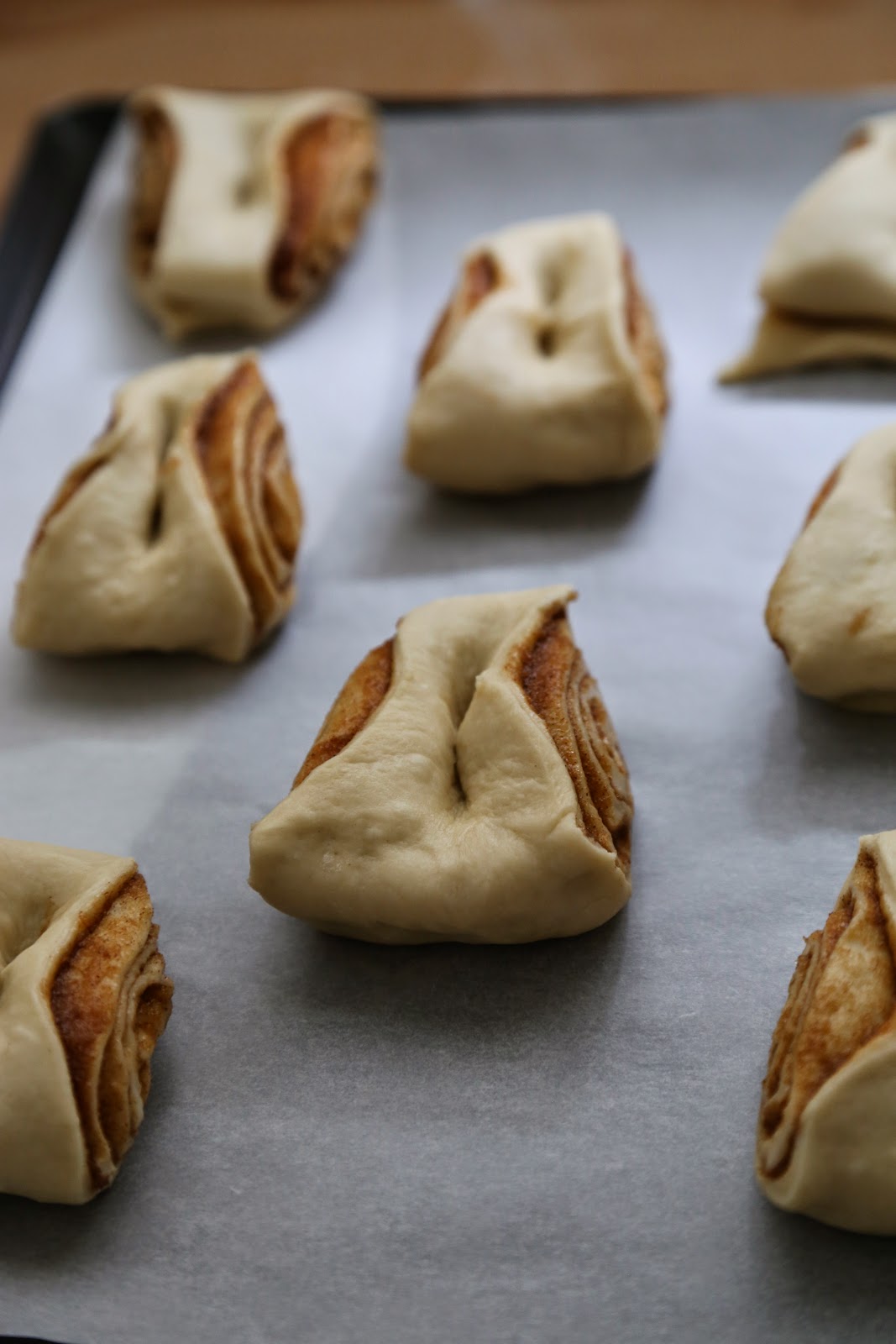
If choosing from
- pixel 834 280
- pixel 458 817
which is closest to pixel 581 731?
pixel 458 817

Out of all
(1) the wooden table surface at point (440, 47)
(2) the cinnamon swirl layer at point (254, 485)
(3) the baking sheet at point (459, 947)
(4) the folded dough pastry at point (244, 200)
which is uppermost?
(1) the wooden table surface at point (440, 47)

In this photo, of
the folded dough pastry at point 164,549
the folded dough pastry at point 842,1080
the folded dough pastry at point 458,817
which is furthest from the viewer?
the folded dough pastry at point 164,549

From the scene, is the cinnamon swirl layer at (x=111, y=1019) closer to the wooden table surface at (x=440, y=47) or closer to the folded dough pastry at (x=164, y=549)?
the folded dough pastry at (x=164, y=549)

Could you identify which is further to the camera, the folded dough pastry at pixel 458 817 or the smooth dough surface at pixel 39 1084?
the folded dough pastry at pixel 458 817

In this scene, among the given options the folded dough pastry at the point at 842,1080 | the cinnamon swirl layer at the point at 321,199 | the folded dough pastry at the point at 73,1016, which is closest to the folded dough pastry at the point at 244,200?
the cinnamon swirl layer at the point at 321,199

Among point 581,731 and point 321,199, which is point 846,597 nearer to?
point 581,731

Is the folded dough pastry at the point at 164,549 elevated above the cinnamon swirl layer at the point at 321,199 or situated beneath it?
situated beneath

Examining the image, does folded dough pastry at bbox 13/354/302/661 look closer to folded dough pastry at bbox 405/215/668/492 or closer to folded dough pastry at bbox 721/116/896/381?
folded dough pastry at bbox 405/215/668/492
